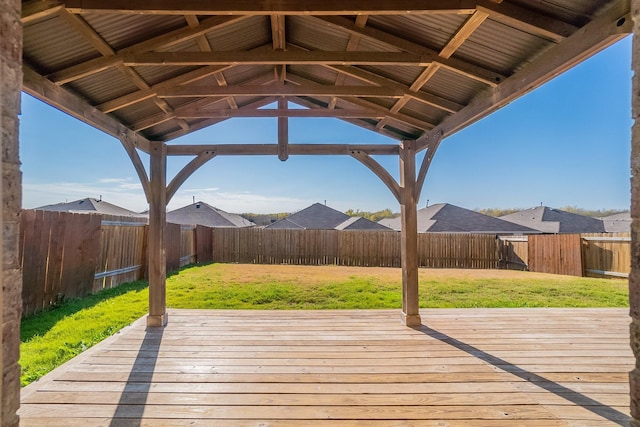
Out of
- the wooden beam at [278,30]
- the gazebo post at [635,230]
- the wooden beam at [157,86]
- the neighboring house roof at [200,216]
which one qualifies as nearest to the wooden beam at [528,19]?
the gazebo post at [635,230]

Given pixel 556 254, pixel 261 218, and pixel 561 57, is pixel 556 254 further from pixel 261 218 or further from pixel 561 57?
pixel 261 218

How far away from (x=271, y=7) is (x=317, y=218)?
63.1 feet

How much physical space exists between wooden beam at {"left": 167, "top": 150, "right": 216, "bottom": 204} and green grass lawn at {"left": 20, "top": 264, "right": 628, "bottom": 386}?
202 centimetres

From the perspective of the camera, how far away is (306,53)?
302 cm

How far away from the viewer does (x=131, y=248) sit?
25.6ft

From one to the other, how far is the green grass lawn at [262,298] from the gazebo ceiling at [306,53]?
2462mm

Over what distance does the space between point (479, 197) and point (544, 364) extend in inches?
2523

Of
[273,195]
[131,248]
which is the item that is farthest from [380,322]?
[273,195]

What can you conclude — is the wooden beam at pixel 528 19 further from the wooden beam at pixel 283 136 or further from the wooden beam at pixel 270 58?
the wooden beam at pixel 283 136

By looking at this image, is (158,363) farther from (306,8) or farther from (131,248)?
(131,248)

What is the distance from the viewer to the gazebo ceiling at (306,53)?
2.24m

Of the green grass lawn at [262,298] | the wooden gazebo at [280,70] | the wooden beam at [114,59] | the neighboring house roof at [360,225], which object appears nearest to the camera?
the wooden gazebo at [280,70]

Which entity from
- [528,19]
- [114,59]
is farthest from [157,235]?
[528,19]

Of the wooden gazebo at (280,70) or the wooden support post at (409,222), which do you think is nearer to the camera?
the wooden gazebo at (280,70)
